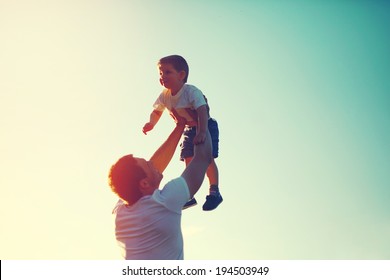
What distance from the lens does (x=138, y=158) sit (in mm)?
3773

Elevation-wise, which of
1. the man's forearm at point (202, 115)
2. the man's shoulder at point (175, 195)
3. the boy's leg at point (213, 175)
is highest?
the man's forearm at point (202, 115)

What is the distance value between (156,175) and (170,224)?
44 cm

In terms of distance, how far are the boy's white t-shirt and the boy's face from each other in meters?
0.10

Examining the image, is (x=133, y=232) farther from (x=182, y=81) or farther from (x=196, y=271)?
(x=182, y=81)

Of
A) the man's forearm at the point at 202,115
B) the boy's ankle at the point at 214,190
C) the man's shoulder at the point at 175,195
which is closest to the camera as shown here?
the man's shoulder at the point at 175,195

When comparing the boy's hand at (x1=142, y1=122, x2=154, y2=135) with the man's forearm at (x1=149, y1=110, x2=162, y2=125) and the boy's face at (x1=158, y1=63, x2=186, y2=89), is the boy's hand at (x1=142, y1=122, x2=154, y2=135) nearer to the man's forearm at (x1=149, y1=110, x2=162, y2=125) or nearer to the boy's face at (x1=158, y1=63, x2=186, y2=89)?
the man's forearm at (x1=149, y1=110, x2=162, y2=125)

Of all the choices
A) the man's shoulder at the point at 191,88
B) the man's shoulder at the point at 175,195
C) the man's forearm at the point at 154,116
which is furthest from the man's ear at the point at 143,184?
the man's forearm at the point at 154,116

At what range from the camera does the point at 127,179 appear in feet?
12.0

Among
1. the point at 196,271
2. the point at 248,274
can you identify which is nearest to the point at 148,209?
the point at 196,271

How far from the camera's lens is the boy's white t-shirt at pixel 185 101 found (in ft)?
18.1

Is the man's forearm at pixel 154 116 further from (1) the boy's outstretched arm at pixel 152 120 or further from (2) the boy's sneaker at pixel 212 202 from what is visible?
(2) the boy's sneaker at pixel 212 202

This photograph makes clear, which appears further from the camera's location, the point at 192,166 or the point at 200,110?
the point at 200,110

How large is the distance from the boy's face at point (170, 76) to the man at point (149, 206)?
2.05m

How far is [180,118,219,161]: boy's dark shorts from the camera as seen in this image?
5945 mm
